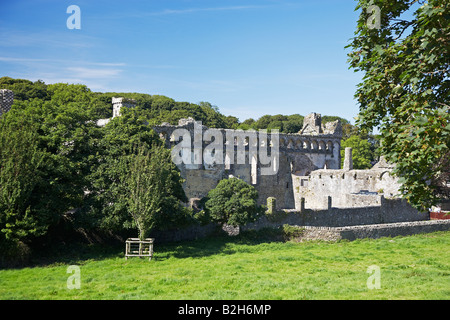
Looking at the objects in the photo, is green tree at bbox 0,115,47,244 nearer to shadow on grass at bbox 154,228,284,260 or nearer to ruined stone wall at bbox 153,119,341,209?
shadow on grass at bbox 154,228,284,260

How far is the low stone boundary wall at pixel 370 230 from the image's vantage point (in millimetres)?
25359

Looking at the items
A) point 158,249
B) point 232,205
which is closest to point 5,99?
point 158,249

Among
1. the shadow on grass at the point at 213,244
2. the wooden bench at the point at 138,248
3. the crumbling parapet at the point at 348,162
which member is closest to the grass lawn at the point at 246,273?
the shadow on grass at the point at 213,244

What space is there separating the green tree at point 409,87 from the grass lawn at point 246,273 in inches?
127

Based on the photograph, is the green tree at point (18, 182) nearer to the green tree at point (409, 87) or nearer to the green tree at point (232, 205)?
the green tree at point (232, 205)

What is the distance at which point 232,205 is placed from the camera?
79.9 ft

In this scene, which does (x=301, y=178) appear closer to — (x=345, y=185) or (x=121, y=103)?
(x=345, y=185)

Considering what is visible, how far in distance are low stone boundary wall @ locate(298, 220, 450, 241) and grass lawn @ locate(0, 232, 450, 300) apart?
1.14m

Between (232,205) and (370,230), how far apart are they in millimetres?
8762

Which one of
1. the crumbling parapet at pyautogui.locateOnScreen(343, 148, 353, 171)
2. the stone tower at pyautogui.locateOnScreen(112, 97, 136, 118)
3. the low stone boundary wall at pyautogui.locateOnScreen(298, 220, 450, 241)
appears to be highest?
the stone tower at pyautogui.locateOnScreen(112, 97, 136, 118)

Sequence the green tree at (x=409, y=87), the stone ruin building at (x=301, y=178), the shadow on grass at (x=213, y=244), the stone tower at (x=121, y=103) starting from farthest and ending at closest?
the stone tower at (x=121, y=103) < the stone ruin building at (x=301, y=178) < the shadow on grass at (x=213, y=244) < the green tree at (x=409, y=87)

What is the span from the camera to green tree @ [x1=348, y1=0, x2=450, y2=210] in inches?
417

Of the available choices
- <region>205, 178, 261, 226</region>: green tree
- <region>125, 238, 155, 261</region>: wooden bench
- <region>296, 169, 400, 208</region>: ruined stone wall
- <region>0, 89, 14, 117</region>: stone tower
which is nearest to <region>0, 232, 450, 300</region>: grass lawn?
<region>125, 238, 155, 261</region>: wooden bench

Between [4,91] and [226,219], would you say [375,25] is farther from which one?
[4,91]
